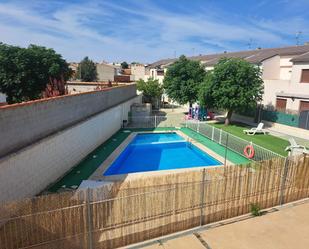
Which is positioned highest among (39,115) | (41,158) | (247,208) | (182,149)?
(39,115)

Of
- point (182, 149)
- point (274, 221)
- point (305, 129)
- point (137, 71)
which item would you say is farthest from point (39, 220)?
point (137, 71)

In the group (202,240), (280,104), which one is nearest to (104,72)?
(280,104)

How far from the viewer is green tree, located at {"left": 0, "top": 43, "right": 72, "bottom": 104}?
25.5m

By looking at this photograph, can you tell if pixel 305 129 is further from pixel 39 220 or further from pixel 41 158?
pixel 39 220

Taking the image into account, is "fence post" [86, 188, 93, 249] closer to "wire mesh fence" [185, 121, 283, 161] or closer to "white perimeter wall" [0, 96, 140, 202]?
"white perimeter wall" [0, 96, 140, 202]

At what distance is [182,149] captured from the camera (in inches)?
818

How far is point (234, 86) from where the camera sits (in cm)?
2392

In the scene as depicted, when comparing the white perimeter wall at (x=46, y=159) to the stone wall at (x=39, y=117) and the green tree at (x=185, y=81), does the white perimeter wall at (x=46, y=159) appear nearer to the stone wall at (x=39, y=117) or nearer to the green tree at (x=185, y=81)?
the stone wall at (x=39, y=117)

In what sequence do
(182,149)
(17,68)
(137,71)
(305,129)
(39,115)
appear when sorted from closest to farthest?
1. (39,115)
2. (182,149)
3. (305,129)
4. (17,68)
5. (137,71)

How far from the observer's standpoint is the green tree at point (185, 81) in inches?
1231

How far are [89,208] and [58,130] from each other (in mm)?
7108

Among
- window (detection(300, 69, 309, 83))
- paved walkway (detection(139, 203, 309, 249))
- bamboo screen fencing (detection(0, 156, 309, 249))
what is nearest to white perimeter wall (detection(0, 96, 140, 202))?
bamboo screen fencing (detection(0, 156, 309, 249))

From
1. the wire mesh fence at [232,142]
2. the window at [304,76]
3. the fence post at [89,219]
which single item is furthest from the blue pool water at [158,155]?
the window at [304,76]

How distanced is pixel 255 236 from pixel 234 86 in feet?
58.7
